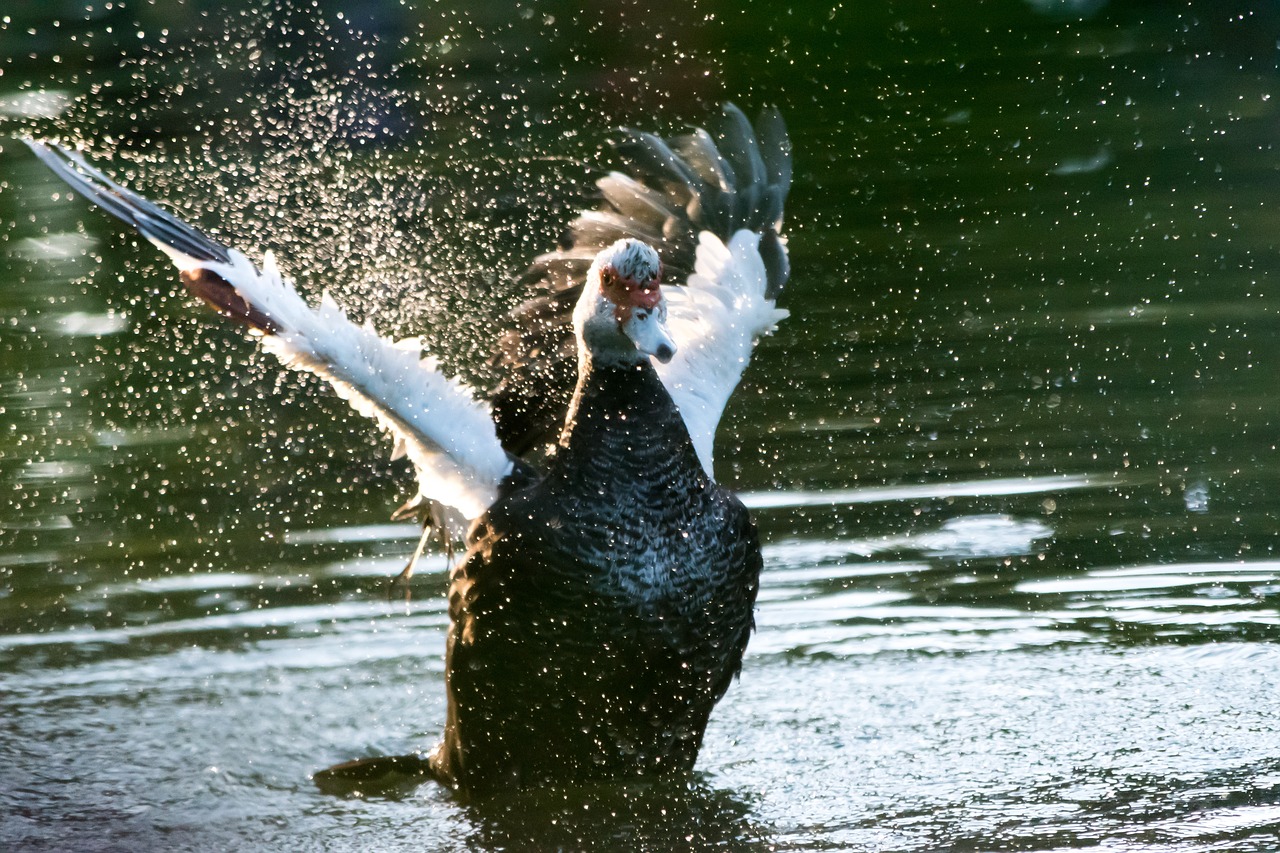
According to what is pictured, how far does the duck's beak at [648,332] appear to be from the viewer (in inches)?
162

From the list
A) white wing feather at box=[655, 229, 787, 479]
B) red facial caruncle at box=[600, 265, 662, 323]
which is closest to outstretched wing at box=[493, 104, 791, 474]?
white wing feather at box=[655, 229, 787, 479]

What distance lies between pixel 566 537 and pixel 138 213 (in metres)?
1.30

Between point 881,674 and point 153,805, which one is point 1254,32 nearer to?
point 881,674

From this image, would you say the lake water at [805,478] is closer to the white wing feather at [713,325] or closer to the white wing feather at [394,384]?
the white wing feather at [713,325]

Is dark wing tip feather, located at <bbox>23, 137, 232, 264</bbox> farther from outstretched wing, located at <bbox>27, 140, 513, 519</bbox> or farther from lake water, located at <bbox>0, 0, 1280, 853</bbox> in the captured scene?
lake water, located at <bbox>0, 0, 1280, 853</bbox>

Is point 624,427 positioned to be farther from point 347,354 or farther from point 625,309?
point 347,354

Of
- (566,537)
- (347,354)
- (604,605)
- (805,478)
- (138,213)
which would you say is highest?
(138,213)

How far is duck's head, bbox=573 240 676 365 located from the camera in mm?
4141

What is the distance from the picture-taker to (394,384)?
13.5 feet

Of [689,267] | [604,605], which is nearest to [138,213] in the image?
[604,605]

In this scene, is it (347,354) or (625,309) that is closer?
(347,354)

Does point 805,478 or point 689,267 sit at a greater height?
point 689,267

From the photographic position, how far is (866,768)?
14.2 feet

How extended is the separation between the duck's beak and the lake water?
1123 millimetres
